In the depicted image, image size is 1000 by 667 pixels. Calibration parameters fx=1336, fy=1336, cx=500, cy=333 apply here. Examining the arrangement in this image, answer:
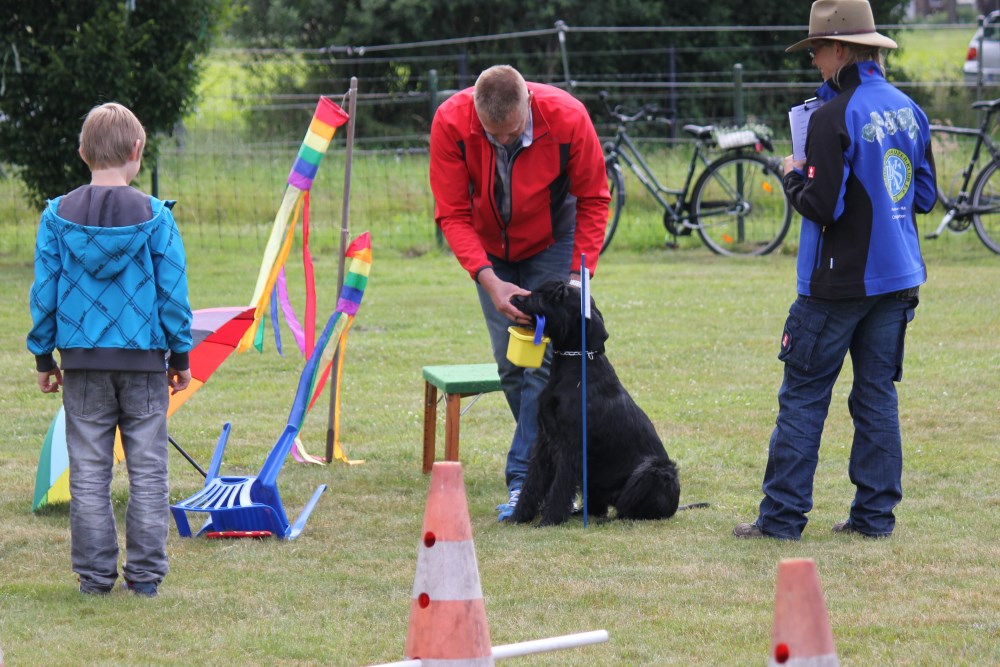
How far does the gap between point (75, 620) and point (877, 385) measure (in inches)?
108

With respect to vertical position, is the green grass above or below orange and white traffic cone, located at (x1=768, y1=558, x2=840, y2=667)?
below

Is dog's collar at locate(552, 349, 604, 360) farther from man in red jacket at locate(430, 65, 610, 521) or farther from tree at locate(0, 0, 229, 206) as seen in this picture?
tree at locate(0, 0, 229, 206)

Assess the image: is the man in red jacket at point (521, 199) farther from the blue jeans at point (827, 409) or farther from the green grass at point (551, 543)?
the blue jeans at point (827, 409)

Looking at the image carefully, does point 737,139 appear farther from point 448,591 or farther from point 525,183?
point 448,591

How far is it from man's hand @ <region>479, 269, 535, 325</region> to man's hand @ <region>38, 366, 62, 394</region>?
1664 millimetres

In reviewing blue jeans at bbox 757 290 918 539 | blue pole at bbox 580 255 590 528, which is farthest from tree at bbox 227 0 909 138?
blue jeans at bbox 757 290 918 539

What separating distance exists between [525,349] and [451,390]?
29.8 inches

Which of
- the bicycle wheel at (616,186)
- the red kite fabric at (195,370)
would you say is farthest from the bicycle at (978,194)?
the red kite fabric at (195,370)

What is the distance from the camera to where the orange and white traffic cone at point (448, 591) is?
3.09m

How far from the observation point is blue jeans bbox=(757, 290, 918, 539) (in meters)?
4.60

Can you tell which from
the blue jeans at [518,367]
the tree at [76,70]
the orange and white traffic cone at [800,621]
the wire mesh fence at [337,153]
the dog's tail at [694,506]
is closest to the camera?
the orange and white traffic cone at [800,621]

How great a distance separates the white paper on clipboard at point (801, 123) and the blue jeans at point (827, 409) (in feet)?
1.66

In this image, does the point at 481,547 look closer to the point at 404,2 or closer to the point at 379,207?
the point at 379,207

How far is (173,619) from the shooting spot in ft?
12.8
